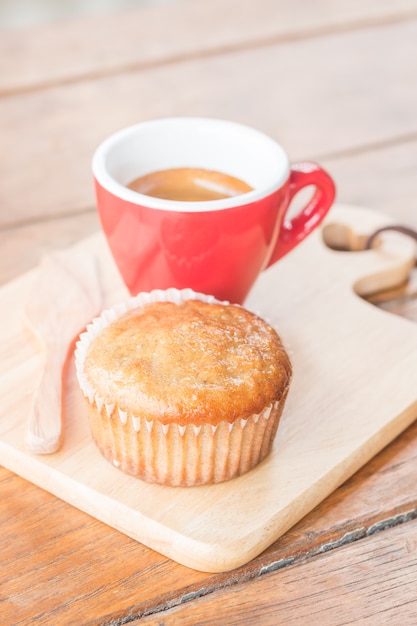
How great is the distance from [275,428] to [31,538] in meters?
0.25

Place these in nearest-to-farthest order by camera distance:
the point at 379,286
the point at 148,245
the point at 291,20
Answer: the point at 148,245
the point at 379,286
the point at 291,20

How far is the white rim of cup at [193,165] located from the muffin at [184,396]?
0.41 ft

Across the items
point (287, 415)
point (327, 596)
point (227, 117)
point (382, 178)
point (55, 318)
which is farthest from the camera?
point (227, 117)

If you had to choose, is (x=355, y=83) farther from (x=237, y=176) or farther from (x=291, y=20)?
(x=237, y=176)

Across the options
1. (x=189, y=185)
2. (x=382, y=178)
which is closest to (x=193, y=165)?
(x=189, y=185)

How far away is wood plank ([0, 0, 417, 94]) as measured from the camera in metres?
1.64

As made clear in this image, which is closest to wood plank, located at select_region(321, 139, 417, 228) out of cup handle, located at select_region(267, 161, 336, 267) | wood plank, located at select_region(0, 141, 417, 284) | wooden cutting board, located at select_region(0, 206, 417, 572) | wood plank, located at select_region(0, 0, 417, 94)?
wood plank, located at select_region(0, 141, 417, 284)

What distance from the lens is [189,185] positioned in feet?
3.44

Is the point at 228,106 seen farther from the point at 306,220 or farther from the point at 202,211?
the point at 202,211

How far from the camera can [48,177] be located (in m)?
1.35

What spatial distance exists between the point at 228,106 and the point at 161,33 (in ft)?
0.99

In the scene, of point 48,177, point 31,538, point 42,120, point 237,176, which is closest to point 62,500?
point 31,538

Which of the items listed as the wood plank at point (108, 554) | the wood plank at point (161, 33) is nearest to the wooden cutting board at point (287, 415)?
the wood plank at point (108, 554)

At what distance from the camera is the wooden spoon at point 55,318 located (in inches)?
33.4
